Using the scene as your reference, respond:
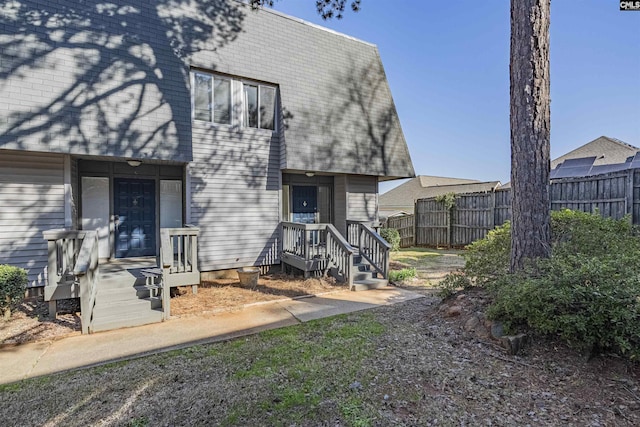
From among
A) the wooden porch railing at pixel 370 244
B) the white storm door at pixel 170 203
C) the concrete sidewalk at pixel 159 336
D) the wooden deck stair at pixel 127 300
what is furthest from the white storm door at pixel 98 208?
the wooden porch railing at pixel 370 244

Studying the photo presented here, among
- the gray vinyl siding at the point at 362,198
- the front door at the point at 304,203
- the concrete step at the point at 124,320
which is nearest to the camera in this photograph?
the concrete step at the point at 124,320

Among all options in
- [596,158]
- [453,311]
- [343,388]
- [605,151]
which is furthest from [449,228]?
[343,388]

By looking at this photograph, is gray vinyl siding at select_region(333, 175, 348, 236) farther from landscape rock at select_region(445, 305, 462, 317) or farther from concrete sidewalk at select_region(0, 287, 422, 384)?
landscape rock at select_region(445, 305, 462, 317)

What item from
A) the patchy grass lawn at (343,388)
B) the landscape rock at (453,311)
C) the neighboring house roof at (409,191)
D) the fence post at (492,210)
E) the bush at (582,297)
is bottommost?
the patchy grass lawn at (343,388)

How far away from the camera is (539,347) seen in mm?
3529

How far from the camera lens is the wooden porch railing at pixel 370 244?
7793mm

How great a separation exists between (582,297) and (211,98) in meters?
7.92

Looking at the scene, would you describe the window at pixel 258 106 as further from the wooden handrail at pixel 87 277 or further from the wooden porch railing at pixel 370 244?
the wooden handrail at pixel 87 277

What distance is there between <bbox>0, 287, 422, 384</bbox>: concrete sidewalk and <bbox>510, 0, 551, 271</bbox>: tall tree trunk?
8.94 feet

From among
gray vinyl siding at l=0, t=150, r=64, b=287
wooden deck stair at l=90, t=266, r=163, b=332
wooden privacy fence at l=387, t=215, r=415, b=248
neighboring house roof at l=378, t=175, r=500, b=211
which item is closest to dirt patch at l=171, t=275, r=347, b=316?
wooden deck stair at l=90, t=266, r=163, b=332

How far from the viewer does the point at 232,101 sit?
7.93 metres

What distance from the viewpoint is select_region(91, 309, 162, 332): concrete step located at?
4845 millimetres

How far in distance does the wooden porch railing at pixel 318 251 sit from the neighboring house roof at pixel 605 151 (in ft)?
49.6

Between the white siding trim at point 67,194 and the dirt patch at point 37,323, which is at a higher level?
the white siding trim at point 67,194
